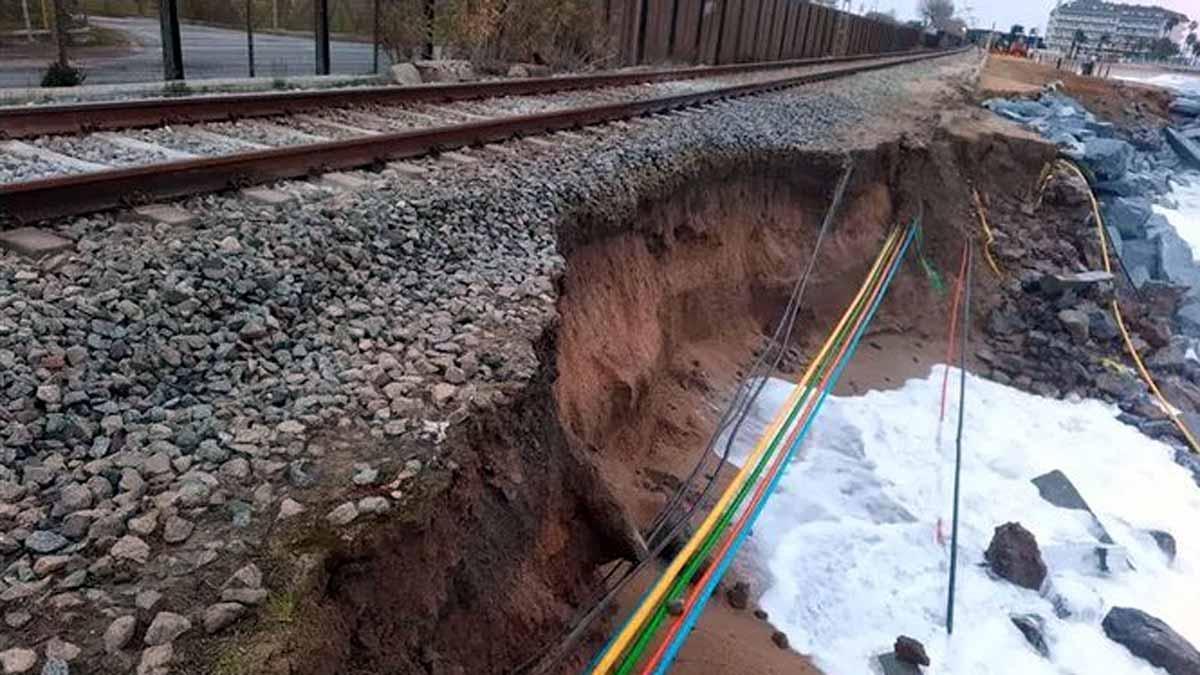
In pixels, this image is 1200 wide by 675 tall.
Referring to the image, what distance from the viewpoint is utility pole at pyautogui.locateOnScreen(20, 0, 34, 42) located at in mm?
12469

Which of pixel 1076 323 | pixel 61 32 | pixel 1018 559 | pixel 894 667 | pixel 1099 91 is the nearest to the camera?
pixel 894 667

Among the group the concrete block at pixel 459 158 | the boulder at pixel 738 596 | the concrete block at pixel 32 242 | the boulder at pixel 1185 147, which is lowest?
the boulder at pixel 738 596

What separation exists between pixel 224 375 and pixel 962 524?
6850 millimetres

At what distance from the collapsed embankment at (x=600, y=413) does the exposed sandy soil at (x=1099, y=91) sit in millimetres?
26907

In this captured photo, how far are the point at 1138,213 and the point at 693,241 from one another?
48.8 ft

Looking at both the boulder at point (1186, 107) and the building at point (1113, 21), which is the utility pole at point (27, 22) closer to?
the boulder at point (1186, 107)

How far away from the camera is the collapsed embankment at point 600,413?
294 cm

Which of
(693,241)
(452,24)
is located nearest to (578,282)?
(693,241)

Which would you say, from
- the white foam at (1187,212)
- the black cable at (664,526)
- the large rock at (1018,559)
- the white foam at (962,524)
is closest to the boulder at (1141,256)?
the white foam at (1187,212)

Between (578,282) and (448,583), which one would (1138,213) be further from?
(448,583)

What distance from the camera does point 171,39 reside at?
11.4 meters

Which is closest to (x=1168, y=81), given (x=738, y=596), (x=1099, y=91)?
(x=1099, y=91)

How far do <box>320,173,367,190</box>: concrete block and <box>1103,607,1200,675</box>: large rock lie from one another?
6877 mm

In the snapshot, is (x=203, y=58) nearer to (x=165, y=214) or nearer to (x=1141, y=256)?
(x=165, y=214)
